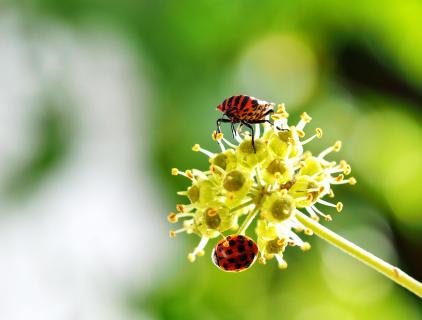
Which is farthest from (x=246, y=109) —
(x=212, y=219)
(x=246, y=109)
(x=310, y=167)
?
(x=212, y=219)

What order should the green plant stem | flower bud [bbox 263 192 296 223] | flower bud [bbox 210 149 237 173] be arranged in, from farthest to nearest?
flower bud [bbox 210 149 237 173]
flower bud [bbox 263 192 296 223]
the green plant stem

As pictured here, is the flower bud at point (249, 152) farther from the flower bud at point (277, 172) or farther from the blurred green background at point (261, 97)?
the blurred green background at point (261, 97)

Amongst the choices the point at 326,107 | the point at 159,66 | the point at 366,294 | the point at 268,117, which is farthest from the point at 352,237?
the point at 268,117

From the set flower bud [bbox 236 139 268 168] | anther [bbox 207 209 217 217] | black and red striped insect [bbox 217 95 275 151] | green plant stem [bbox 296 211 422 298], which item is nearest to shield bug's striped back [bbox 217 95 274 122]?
black and red striped insect [bbox 217 95 275 151]

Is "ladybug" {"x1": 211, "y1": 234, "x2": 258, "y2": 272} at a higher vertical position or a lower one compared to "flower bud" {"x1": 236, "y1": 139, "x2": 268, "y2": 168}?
lower

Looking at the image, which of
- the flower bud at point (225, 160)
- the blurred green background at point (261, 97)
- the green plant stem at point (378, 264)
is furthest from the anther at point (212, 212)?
the blurred green background at point (261, 97)

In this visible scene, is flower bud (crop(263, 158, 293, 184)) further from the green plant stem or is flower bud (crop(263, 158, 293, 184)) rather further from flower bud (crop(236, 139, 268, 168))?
the green plant stem

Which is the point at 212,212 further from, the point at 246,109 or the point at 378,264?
the point at 378,264

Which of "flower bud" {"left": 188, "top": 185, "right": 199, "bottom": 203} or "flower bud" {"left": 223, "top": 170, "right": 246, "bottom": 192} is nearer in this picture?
"flower bud" {"left": 223, "top": 170, "right": 246, "bottom": 192}
